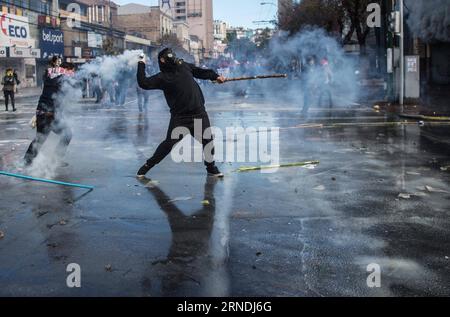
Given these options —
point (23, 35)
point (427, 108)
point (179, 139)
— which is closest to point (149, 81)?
point (179, 139)

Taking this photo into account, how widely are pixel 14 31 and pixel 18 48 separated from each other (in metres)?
1.56

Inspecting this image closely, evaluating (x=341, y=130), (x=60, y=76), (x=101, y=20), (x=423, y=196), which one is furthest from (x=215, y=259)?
(x=101, y=20)

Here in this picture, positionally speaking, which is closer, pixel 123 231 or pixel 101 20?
pixel 123 231

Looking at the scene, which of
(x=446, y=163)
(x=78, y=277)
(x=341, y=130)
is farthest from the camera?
(x=341, y=130)

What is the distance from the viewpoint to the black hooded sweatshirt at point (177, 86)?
800 centimetres

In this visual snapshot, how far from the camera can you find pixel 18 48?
44438 mm

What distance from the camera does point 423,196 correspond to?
6.79 meters

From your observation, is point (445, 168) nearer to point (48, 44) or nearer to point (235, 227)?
point (235, 227)

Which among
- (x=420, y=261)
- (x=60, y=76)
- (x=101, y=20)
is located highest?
(x=101, y=20)

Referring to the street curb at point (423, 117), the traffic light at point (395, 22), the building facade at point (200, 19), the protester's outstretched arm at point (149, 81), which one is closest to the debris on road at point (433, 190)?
the protester's outstretched arm at point (149, 81)

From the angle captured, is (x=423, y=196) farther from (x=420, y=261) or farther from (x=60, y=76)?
(x=60, y=76)

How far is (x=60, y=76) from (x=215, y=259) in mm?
5849

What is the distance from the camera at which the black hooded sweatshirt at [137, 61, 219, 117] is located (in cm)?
800

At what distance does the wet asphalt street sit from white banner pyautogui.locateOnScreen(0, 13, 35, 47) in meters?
36.0
